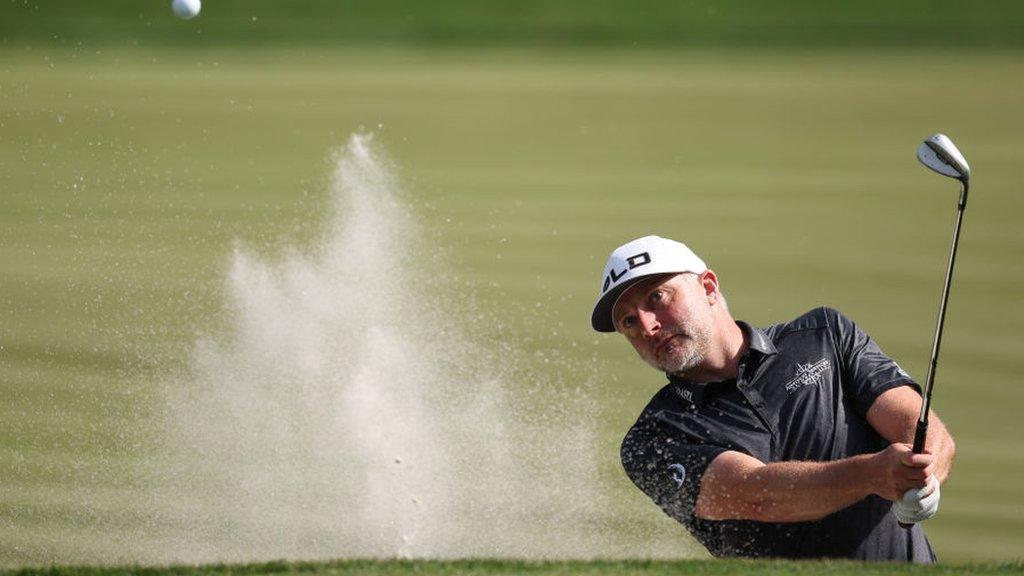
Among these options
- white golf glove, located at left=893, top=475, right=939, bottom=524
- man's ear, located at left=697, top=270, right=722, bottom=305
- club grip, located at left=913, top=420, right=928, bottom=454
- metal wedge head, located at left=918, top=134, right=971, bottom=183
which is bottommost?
white golf glove, located at left=893, top=475, right=939, bottom=524

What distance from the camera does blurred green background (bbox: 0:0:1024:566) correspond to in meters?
3.92

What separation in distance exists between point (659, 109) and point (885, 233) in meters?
0.84

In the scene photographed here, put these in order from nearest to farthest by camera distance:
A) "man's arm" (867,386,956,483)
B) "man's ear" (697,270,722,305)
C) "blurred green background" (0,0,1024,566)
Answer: "man's arm" (867,386,956,483)
"man's ear" (697,270,722,305)
"blurred green background" (0,0,1024,566)

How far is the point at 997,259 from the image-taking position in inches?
165

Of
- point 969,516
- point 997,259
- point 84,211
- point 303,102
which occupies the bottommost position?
point 969,516

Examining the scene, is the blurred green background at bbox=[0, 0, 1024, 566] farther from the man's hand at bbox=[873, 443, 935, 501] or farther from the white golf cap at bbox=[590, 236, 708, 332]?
the man's hand at bbox=[873, 443, 935, 501]

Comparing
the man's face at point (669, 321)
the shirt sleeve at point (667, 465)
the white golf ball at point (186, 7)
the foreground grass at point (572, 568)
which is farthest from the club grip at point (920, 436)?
the white golf ball at point (186, 7)

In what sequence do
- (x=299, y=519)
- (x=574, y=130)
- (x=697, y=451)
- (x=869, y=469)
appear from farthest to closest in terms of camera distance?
(x=574, y=130)
(x=299, y=519)
(x=697, y=451)
(x=869, y=469)

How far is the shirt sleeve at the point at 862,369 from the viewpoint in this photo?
266 centimetres

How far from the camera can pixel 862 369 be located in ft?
8.84

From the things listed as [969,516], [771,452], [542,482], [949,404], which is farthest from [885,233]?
[771,452]

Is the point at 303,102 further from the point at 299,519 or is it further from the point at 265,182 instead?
the point at 299,519

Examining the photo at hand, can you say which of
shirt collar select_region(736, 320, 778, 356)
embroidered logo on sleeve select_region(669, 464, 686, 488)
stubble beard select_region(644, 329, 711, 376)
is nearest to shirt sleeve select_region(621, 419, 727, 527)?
embroidered logo on sleeve select_region(669, 464, 686, 488)

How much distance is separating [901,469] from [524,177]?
235cm
